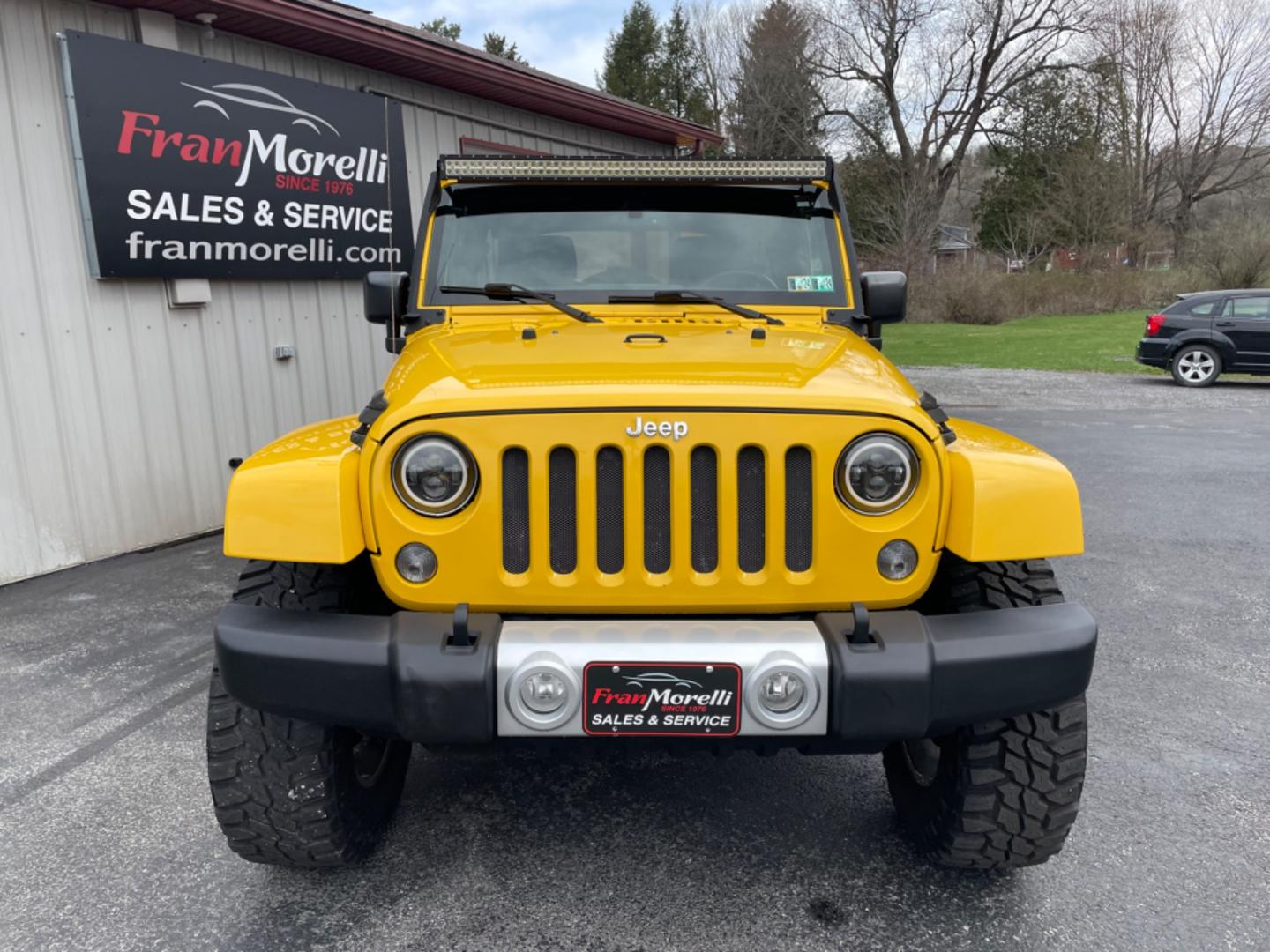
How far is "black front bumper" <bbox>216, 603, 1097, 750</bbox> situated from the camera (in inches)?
78.7

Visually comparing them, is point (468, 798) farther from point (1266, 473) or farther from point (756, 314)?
point (1266, 473)

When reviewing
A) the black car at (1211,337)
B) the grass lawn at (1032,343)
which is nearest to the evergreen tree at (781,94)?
the grass lawn at (1032,343)

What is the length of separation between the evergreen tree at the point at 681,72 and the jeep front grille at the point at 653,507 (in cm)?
4243

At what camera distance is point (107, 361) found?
569cm

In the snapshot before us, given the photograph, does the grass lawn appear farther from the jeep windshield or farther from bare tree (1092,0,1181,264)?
the jeep windshield

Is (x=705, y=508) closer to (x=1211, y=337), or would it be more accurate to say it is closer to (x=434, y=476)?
(x=434, y=476)

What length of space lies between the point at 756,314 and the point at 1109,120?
42.9 meters

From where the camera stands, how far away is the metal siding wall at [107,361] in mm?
5223

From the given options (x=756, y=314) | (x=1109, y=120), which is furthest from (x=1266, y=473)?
(x=1109, y=120)

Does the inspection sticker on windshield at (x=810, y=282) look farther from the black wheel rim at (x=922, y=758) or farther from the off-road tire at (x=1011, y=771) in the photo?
the black wheel rim at (x=922, y=758)

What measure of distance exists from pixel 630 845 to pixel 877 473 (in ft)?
4.31

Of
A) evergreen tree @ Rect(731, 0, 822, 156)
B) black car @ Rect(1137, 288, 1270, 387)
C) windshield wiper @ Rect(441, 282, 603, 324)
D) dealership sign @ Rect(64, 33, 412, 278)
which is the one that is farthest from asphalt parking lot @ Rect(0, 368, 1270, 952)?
evergreen tree @ Rect(731, 0, 822, 156)

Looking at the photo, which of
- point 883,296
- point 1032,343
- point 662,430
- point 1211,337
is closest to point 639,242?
point 883,296

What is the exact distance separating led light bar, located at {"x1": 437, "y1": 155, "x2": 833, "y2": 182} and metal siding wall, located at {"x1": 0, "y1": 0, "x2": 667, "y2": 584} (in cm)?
313
